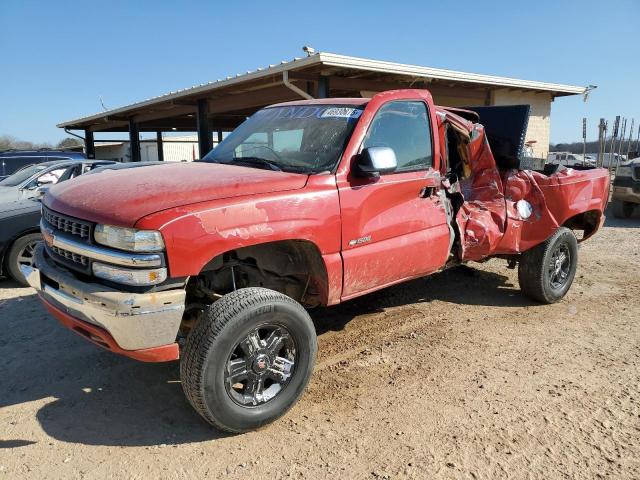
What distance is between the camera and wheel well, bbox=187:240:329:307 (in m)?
3.25

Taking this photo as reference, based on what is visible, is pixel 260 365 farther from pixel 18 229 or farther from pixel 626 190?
pixel 626 190

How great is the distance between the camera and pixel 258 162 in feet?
12.3

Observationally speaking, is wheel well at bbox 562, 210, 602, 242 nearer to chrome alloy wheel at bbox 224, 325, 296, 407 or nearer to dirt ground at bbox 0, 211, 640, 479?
dirt ground at bbox 0, 211, 640, 479

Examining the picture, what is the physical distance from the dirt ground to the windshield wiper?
1580mm

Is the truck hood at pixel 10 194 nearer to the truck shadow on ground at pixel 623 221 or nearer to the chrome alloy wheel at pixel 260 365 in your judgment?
the chrome alloy wheel at pixel 260 365

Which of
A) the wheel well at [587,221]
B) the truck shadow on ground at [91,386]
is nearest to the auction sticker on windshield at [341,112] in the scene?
the truck shadow on ground at [91,386]

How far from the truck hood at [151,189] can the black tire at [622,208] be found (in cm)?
1162

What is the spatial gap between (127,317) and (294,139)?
1.94 metres

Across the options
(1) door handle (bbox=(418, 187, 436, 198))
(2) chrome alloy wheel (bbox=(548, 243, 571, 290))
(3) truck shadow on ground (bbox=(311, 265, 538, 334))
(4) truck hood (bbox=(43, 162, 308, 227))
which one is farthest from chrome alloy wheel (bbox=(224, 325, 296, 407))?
(2) chrome alloy wheel (bbox=(548, 243, 571, 290))

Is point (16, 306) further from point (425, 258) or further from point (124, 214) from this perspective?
point (425, 258)

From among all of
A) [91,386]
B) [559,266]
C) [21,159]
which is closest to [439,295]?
[559,266]

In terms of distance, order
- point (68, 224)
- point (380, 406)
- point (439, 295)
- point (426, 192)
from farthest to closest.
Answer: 1. point (439, 295)
2. point (426, 192)
3. point (380, 406)
4. point (68, 224)

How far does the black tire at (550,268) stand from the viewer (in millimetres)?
5281

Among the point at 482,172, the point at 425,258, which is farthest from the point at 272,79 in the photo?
the point at 425,258
